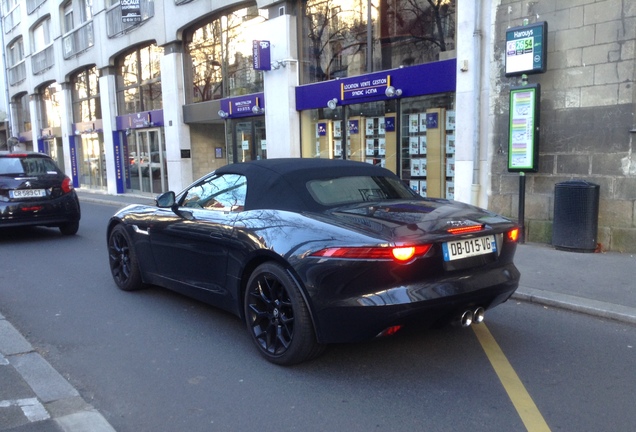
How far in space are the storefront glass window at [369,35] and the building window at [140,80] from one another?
25.6 feet

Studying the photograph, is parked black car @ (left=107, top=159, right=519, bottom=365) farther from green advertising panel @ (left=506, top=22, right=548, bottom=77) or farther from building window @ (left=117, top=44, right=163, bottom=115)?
building window @ (left=117, top=44, right=163, bottom=115)

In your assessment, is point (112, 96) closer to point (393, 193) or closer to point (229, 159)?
point (229, 159)

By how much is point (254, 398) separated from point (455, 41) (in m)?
8.71

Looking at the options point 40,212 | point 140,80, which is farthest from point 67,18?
point 40,212

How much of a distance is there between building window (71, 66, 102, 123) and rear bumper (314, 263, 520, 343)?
23.6m

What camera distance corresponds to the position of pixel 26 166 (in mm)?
10094

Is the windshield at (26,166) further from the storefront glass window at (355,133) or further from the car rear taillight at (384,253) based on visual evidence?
the car rear taillight at (384,253)

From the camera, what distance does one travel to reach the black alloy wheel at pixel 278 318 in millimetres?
3848

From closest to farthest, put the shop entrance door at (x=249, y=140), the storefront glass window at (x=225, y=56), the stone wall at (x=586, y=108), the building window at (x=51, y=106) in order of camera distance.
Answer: the stone wall at (x=586, y=108)
the shop entrance door at (x=249, y=140)
the storefront glass window at (x=225, y=56)
the building window at (x=51, y=106)

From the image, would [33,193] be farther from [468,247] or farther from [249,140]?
[468,247]

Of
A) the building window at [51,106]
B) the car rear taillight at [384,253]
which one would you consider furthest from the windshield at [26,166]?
the building window at [51,106]

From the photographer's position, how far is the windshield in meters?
9.90

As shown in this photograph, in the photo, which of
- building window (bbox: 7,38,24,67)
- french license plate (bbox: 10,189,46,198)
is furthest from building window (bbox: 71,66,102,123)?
french license plate (bbox: 10,189,46,198)

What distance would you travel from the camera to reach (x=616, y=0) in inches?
300
